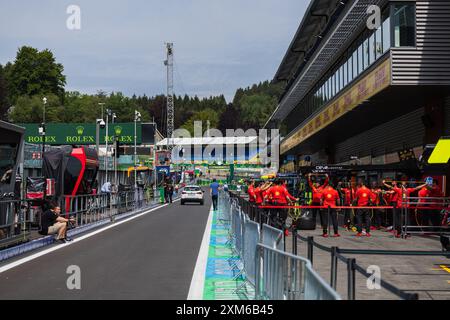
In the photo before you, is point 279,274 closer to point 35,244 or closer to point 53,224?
point 35,244

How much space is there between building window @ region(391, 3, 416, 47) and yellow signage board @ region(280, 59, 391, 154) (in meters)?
0.86

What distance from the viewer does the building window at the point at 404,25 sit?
877 inches

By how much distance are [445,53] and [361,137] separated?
50.5ft

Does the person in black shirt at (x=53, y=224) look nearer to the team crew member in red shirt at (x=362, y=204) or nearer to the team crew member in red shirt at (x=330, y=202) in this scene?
the team crew member in red shirt at (x=330, y=202)

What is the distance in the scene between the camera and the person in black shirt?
17.8m

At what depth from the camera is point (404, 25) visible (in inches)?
884

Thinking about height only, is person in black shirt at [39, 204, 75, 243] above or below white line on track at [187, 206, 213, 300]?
above

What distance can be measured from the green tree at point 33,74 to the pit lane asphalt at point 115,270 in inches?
4144

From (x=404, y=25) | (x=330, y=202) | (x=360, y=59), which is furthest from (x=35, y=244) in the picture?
(x=360, y=59)

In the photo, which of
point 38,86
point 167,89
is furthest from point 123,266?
point 38,86

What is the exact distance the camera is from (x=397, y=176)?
2681 centimetres

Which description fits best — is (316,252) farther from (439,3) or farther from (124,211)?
(124,211)

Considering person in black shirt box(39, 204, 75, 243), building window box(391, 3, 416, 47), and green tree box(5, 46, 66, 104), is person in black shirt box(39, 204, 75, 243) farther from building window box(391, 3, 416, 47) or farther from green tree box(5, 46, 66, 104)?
green tree box(5, 46, 66, 104)

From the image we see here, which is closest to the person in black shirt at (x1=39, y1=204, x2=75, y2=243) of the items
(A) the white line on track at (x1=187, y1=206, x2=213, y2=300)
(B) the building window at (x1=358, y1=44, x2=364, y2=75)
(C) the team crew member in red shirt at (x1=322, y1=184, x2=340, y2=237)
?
(A) the white line on track at (x1=187, y1=206, x2=213, y2=300)
